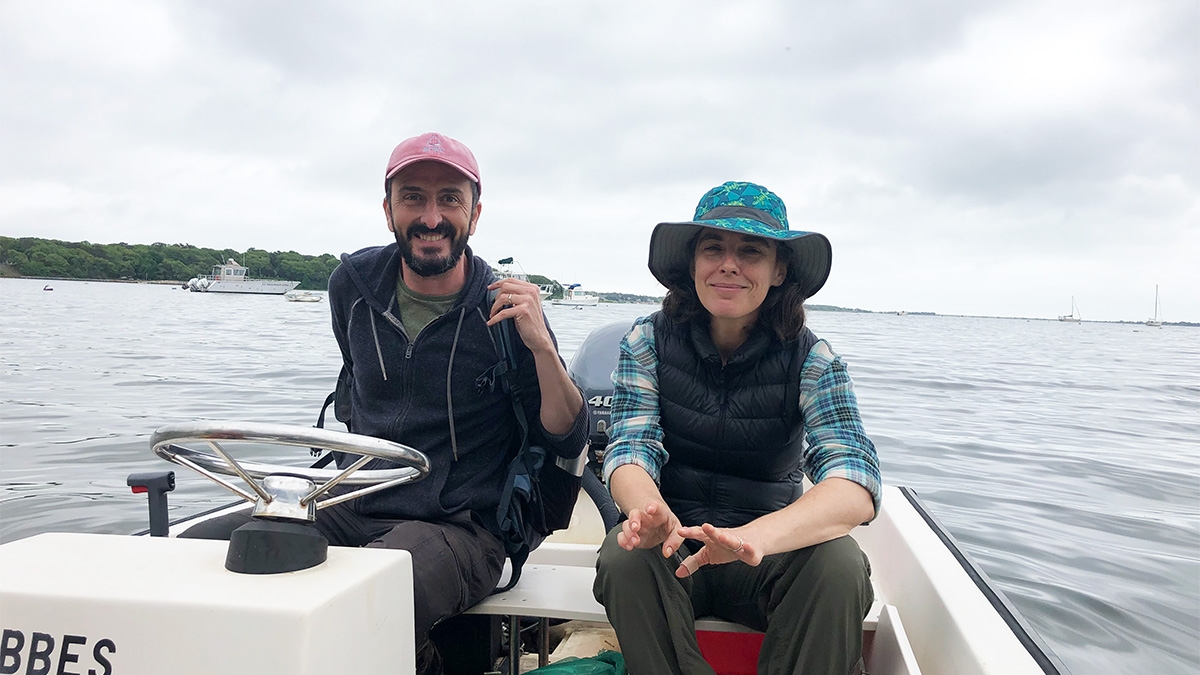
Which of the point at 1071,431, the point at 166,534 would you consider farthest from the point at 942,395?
the point at 166,534

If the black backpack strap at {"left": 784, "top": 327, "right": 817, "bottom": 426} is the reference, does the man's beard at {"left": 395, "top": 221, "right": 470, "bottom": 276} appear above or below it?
above

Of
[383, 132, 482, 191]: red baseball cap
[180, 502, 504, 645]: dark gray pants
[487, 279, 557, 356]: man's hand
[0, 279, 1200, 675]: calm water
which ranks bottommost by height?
[0, 279, 1200, 675]: calm water

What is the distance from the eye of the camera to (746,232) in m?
1.94

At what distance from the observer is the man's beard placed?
87.3 inches

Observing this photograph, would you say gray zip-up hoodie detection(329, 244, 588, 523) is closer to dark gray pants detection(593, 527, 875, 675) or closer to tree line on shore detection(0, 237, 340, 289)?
dark gray pants detection(593, 527, 875, 675)

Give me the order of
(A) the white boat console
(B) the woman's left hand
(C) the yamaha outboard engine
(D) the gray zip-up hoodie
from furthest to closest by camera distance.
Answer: (C) the yamaha outboard engine → (D) the gray zip-up hoodie → (B) the woman's left hand → (A) the white boat console

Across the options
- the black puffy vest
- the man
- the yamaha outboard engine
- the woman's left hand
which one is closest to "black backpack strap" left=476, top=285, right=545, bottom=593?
the man

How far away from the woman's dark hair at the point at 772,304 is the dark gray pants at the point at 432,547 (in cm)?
84

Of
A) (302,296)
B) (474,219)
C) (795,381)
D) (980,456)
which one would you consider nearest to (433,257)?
(474,219)

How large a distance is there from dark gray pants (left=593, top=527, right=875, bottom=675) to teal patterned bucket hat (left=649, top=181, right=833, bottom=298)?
0.74m

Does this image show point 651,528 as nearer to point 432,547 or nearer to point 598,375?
point 432,547

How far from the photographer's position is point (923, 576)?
221cm

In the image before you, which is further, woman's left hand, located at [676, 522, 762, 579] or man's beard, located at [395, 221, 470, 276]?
man's beard, located at [395, 221, 470, 276]

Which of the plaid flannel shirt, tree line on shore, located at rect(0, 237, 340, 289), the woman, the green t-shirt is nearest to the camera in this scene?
the woman
